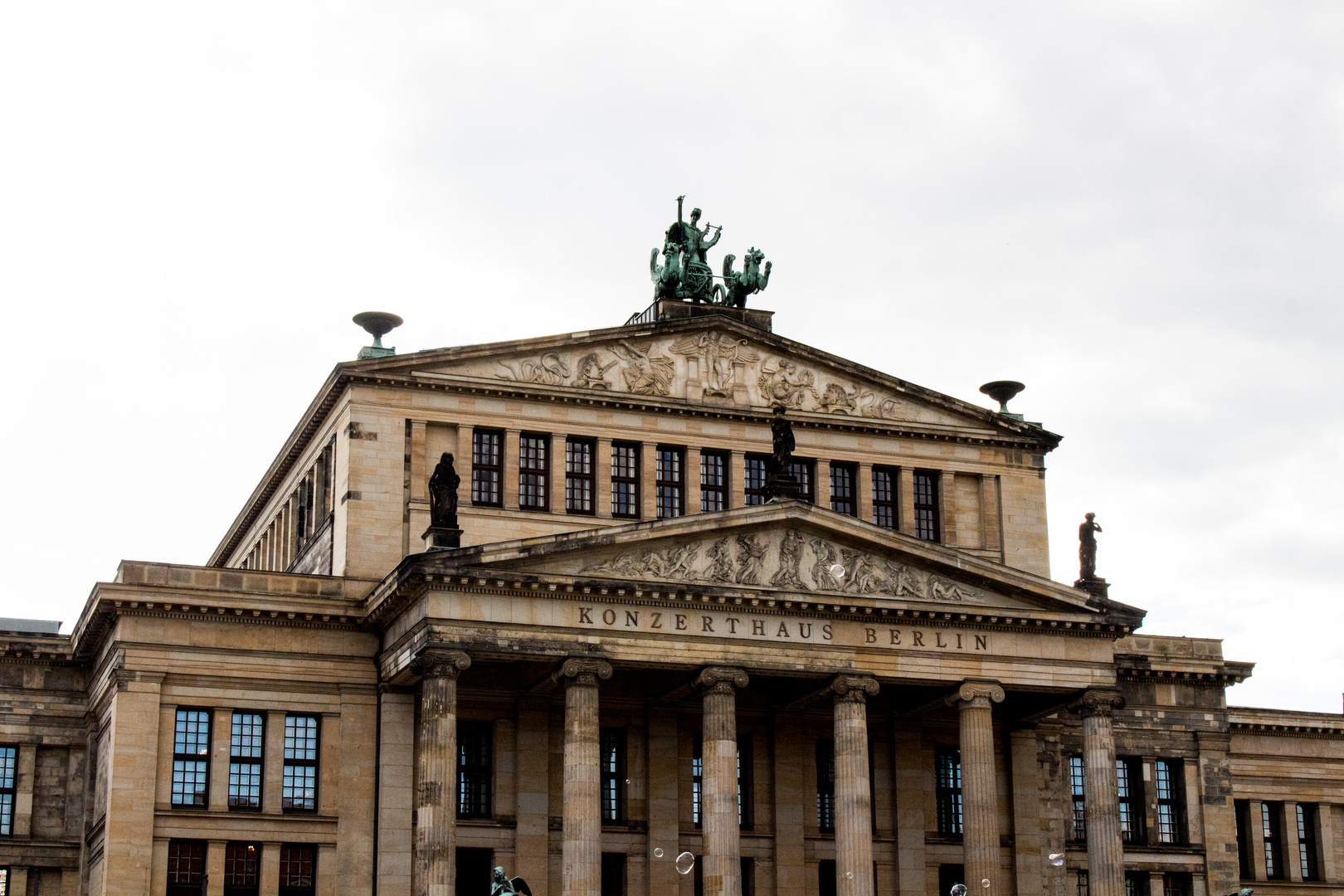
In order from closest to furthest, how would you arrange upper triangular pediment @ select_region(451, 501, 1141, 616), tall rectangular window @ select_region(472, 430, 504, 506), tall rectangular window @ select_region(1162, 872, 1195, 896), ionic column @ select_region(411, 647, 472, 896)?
ionic column @ select_region(411, 647, 472, 896) → upper triangular pediment @ select_region(451, 501, 1141, 616) → tall rectangular window @ select_region(472, 430, 504, 506) → tall rectangular window @ select_region(1162, 872, 1195, 896)

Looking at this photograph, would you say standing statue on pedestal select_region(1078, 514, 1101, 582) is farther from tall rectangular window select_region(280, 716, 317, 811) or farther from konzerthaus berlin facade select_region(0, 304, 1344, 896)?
tall rectangular window select_region(280, 716, 317, 811)

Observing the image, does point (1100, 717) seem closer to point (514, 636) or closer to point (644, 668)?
point (644, 668)

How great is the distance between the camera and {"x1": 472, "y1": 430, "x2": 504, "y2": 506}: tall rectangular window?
185ft

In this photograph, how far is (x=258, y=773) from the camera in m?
52.7

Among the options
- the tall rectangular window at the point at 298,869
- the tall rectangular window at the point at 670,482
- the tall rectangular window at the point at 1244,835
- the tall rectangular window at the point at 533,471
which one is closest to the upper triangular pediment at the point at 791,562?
the tall rectangular window at the point at 670,482

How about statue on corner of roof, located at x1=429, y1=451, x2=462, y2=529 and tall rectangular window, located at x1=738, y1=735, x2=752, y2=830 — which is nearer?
statue on corner of roof, located at x1=429, y1=451, x2=462, y2=529

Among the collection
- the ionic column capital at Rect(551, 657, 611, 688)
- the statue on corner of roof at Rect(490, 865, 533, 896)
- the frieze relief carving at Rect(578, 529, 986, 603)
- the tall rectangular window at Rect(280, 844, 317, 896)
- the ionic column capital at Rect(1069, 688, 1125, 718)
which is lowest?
the statue on corner of roof at Rect(490, 865, 533, 896)

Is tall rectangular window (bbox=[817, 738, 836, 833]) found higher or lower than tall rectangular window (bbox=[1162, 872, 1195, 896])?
higher

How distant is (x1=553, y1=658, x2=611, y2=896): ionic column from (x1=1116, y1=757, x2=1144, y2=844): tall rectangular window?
19.1m

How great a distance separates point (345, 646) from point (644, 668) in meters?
8.32

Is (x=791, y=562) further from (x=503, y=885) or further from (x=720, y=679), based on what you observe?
(x=503, y=885)

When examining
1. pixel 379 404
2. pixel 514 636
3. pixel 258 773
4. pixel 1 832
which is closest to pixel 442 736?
pixel 514 636

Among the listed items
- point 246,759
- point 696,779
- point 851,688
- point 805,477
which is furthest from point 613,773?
point 805,477

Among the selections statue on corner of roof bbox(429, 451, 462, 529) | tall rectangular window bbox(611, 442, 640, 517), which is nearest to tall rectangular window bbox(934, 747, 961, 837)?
tall rectangular window bbox(611, 442, 640, 517)
